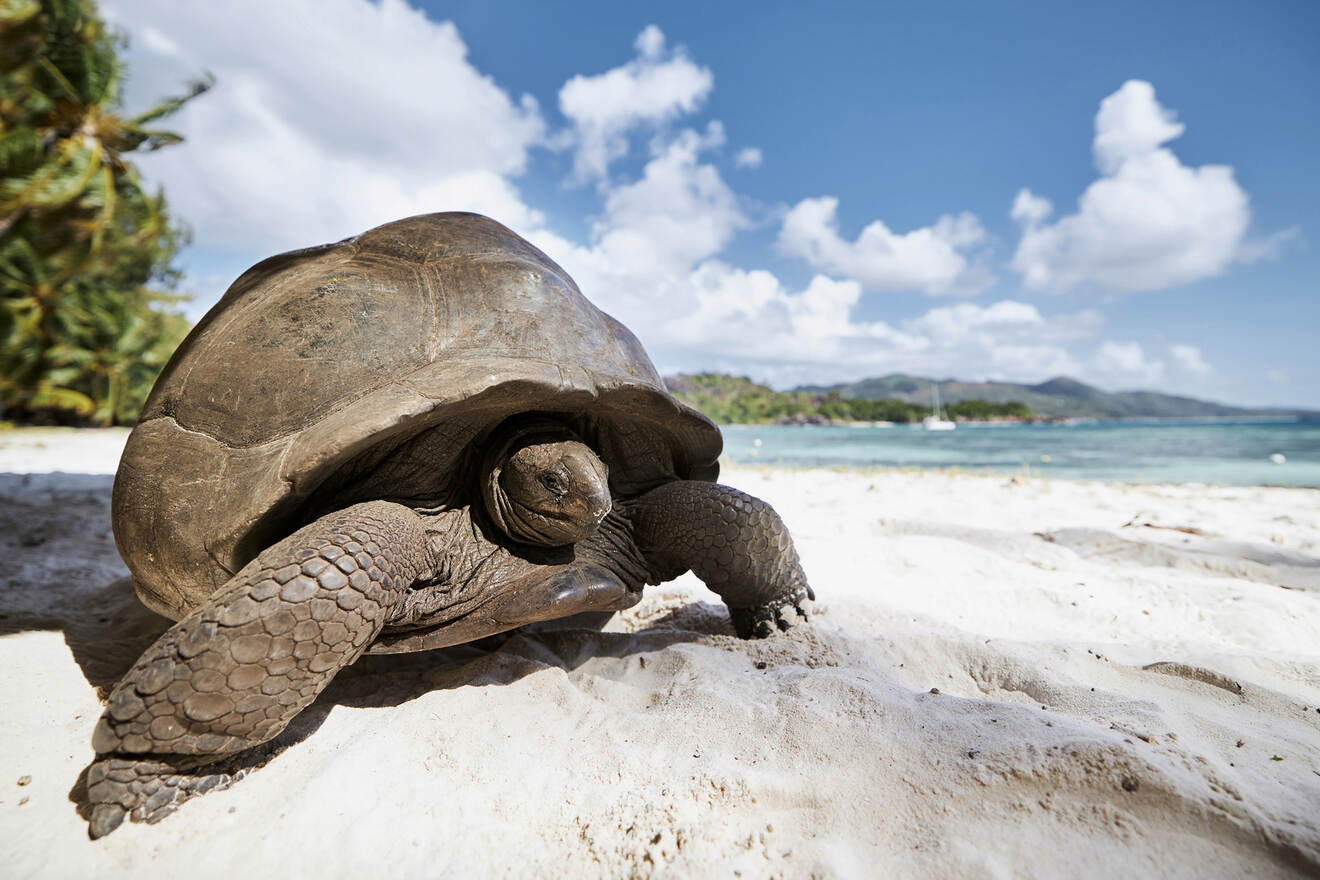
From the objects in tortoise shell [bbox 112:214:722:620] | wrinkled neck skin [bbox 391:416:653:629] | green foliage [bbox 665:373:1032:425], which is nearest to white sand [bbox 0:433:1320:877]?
wrinkled neck skin [bbox 391:416:653:629]

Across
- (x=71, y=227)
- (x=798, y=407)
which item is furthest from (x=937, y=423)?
(x=71, y=227)

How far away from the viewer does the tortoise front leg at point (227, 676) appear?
1.55 meters

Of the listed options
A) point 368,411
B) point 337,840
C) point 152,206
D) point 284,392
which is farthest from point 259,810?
point 152,206

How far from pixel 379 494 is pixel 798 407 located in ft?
175

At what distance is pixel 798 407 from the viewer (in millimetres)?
53812

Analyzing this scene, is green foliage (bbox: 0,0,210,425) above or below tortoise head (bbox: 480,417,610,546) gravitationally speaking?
above

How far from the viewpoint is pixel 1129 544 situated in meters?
3.98

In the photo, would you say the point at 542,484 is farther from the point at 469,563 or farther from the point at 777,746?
the point at 777,746

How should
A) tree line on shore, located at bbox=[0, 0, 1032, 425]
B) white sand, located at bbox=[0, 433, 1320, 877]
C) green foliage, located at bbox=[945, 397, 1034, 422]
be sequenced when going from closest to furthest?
white sand, located at bbox=[0, 433, 1320, 877], tree line on shore, located at bbox=[0, 0, 1032, 425], green foliage, located at bbox=[945, 397, 1034, 422]

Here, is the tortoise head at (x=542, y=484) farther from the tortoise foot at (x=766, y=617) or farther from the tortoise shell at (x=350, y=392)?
the tortoise foot at (x=766, y=617)

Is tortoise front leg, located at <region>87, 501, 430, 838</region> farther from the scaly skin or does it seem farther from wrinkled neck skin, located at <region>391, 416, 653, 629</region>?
wrinkled neck skin, located at <region>391, 416, 653, 629</region>

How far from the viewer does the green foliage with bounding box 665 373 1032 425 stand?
149 feet

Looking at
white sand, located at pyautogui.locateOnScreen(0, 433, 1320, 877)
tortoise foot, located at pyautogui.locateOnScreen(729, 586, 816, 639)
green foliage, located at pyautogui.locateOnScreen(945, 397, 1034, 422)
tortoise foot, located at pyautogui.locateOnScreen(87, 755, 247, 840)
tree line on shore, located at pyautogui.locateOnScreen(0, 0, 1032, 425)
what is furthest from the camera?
green foliage, located at pyautogui.locateOnScreen(945, 397, 1034, 422)

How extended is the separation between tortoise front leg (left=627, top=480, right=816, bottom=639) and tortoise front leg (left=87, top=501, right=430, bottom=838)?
3.99 ft
